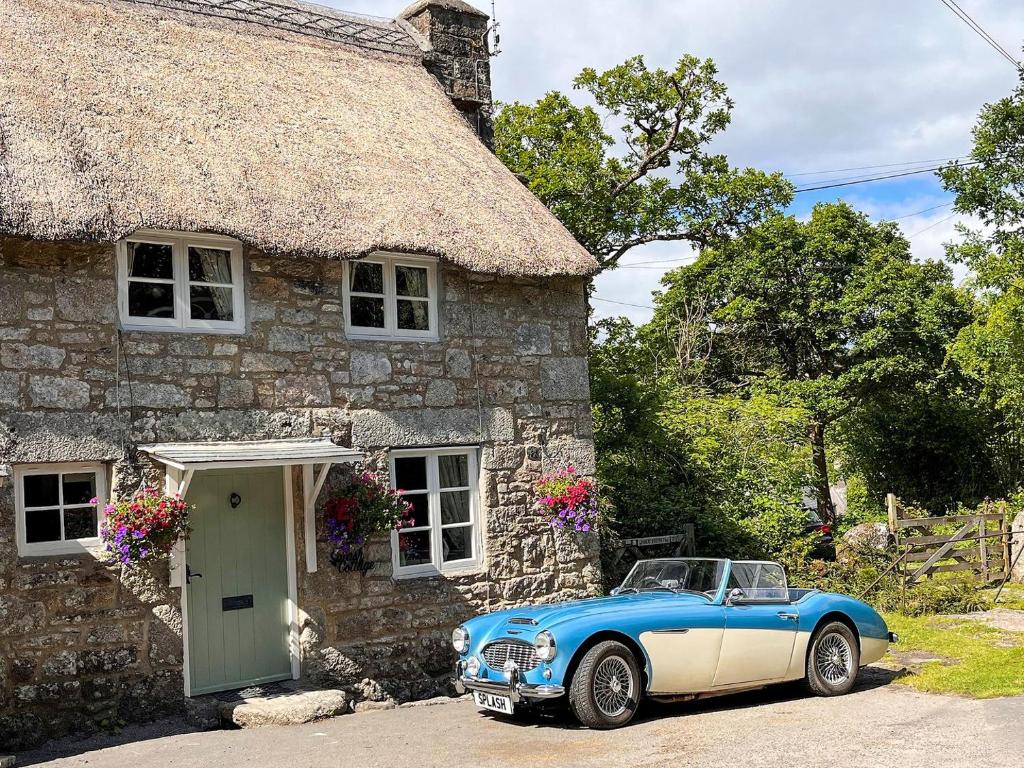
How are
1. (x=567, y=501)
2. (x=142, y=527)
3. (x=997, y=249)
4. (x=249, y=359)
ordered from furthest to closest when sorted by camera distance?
1. (x=997, y=249)
2. (x=567, y=501)
3. (x=249, y=359)
4. (x=142, y=527)

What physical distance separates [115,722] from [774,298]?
21919mm

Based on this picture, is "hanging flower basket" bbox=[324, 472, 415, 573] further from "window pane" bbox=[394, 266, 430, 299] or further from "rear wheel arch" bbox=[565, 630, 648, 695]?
"rear wheel arch" bbox=[565, 630, 648, 695]

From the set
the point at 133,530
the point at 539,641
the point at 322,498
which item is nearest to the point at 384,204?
the point at 322,498

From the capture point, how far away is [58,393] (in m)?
9.06

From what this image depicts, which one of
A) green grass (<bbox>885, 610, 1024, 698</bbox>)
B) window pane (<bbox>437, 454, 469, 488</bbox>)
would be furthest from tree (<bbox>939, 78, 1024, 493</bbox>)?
window pane (<bbox>437, 454, 469, 488</bbox>)

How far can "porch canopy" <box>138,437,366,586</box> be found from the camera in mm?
9195

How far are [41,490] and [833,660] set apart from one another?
7238 millimetres

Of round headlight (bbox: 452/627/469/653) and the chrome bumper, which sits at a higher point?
round headlight (bbox: 452/627/469/653)

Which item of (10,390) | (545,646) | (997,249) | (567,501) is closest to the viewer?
(545,646)

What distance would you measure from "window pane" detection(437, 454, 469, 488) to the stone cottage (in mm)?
35

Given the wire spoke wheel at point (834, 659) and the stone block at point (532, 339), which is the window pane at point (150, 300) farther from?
the wire spoke wheel at point (834, 659)

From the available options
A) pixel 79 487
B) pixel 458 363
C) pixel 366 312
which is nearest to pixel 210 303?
pixel 366 312

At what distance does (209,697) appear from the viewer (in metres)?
9.71

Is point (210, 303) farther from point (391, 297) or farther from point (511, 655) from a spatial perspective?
point (511, 655)
